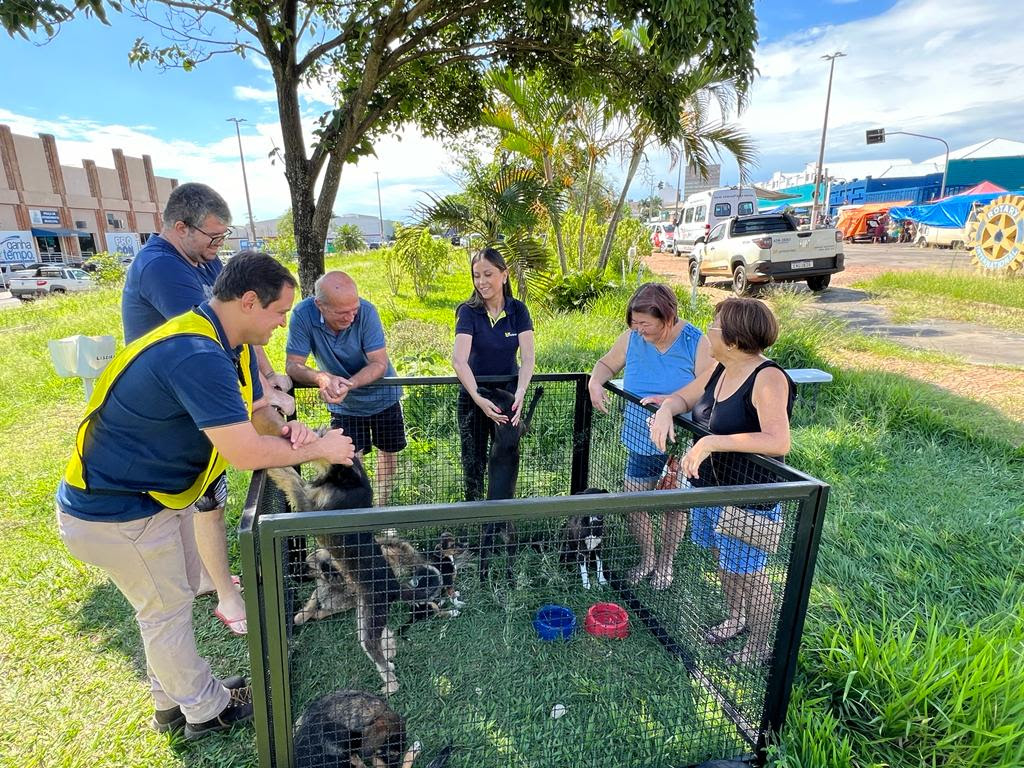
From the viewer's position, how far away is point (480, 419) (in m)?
3.46

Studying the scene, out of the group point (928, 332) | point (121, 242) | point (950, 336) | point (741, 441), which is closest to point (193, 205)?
point (741, 441)

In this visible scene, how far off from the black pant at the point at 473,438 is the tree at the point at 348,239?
3443 cm

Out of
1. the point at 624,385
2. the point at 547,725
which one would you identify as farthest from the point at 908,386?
the point at 547,725

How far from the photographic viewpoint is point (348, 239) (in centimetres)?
3541

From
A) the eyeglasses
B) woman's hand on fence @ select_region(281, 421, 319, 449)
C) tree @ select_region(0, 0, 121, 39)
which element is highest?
tree @ select_region(0, 0, 121, 39)

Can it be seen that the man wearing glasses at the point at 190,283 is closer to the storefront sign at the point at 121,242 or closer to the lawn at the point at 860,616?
the lawn at the point at 860,616

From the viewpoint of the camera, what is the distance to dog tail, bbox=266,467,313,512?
220 centimetres

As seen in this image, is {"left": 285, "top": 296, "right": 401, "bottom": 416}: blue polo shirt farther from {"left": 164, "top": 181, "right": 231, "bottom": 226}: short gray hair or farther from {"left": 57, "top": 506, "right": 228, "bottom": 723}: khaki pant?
{"left": 57, "top": 506, "right": 228, "bottom": 723}: khaki pant

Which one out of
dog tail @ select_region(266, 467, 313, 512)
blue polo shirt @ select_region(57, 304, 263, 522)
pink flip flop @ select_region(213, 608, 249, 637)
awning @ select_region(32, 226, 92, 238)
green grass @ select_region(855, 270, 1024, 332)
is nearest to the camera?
blue polo shirt @ select_region(57, 304, 263, 522)

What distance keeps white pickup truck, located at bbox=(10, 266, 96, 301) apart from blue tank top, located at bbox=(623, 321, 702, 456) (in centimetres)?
2718

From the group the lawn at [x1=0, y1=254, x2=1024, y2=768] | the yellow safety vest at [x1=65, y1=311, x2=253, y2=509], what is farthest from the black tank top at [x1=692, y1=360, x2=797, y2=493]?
the yellow safety vest at [x1=65, y1=311, x2=253, y2=509]

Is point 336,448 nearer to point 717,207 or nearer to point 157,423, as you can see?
point 157,423

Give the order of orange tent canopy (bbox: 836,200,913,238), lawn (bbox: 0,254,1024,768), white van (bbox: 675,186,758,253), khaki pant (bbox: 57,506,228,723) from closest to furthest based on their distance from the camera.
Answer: khaki pant (bbox: 57,506,228,723) → lawn (bbox: 0,254,1024,768) → white van (bbox: 675,186,758,253) → orange tent canopy (bbox: 836,200,913,238)

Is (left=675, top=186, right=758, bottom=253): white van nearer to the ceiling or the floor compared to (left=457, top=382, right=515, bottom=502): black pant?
nearer to the ceiling
